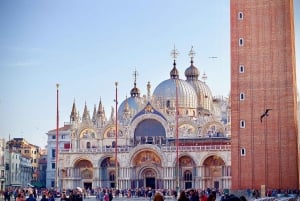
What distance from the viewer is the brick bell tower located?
4928 cm

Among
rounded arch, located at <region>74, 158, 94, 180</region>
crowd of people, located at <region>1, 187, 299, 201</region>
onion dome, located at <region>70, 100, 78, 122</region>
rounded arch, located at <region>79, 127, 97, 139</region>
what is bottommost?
crowd of people, located at <region>1, 187, 299, 201</region>

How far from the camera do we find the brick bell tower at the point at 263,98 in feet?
162

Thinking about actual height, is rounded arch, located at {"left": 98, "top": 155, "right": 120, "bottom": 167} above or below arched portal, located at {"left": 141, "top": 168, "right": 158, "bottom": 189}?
above

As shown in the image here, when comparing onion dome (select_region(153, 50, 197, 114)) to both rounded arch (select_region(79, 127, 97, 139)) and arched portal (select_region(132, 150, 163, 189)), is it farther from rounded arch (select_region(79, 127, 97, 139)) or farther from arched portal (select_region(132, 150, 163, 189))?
arched portal (select_region(132, 150, 163, 189))

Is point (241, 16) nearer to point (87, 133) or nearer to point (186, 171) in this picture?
point (186, 171)

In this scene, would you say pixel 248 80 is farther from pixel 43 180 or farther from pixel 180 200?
pixel 43 180

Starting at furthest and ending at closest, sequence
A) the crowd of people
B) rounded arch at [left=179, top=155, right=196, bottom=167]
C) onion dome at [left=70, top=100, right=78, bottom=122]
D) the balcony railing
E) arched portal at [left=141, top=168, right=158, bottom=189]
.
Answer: onion dome at [left=70, top=100, right=78, bottom=122], arched portal at [left=141, top=168, right=158, bottom=189], rounded arch at [left=179, top=155, right=196, bottom=167], the balcony railing, the crowd of people

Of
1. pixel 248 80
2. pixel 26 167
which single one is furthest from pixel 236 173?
pixel 26 167

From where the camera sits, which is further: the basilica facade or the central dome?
the central dome

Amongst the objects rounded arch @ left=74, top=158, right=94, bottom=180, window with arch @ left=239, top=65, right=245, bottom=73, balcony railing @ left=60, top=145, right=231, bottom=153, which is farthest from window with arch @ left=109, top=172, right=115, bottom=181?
window with arch @ left=239, top=65, right=245, bottom=73

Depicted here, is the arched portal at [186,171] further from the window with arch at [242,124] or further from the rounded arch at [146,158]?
the window with arch at [242,124]

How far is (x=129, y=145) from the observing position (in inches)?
2800

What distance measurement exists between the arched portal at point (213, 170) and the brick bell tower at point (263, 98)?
17.2 meters

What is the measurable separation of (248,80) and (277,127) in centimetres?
409
